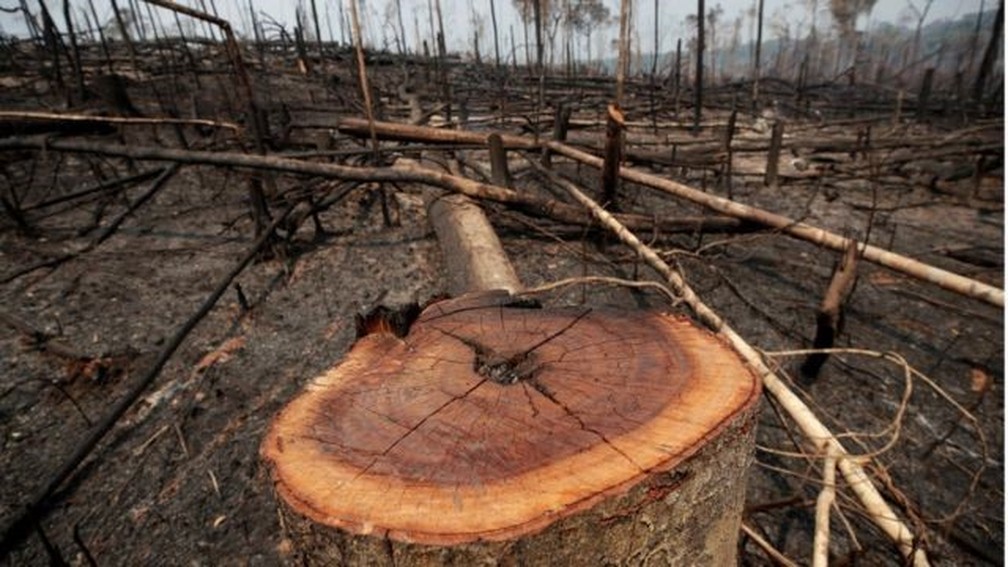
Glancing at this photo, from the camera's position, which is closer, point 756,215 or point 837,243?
point 837,243

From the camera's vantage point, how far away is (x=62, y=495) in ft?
7.30

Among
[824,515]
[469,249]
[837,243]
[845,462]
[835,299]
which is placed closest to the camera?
[824,515]

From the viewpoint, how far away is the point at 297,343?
3.29 meters

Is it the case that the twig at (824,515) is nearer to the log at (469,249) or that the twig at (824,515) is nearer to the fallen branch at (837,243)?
the log at (469,249)

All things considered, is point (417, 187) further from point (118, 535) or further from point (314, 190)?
point (118, 535)

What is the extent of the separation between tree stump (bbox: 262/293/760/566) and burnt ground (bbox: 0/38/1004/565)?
188 mm

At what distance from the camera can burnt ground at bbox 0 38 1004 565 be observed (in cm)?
210

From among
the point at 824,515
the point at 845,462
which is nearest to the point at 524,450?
the point at 824,515

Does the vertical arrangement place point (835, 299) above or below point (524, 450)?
below

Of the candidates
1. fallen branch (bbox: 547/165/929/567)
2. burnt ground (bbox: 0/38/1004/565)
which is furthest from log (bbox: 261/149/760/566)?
fallen branch (bbox: 547/165/929/567)

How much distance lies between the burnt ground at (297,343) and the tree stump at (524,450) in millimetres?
188

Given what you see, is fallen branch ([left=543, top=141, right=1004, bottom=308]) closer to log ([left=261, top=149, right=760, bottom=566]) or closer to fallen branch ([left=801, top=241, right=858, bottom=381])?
fallen branch ([left=801, top=241, right=858, bottom=381])

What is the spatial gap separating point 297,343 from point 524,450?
2743 mm

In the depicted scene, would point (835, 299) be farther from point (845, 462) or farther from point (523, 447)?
point (523, 447)
